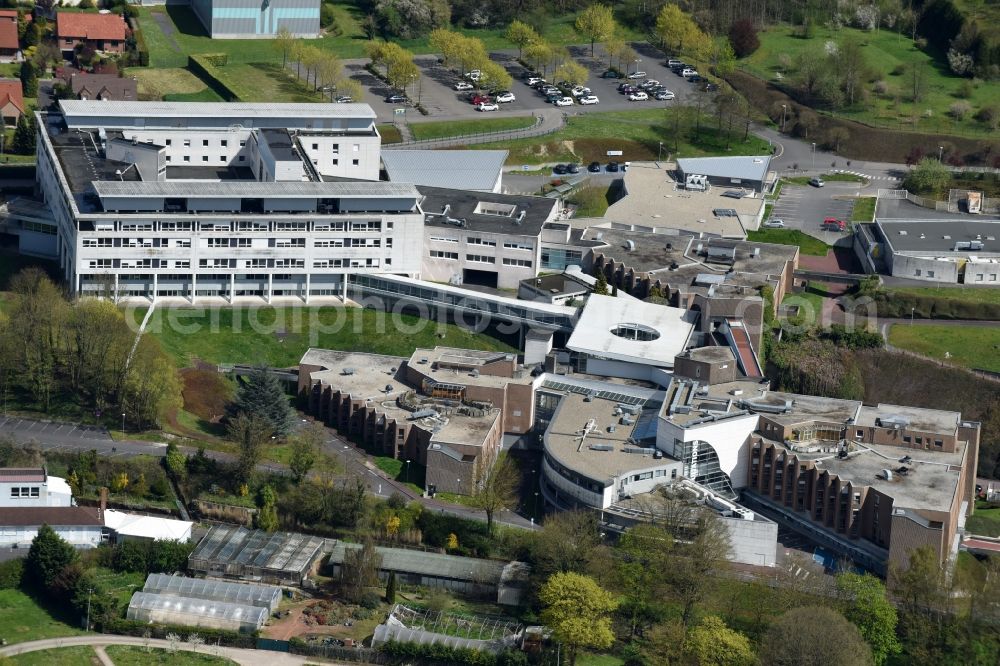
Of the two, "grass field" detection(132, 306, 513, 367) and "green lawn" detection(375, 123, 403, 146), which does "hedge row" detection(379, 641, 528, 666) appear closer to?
"grass field" detection(132, 306, 513, 367)

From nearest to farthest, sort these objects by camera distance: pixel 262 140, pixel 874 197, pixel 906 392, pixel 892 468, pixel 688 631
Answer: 1. pixel 688 631
2. pixel 892 468
3. pixel 906 392
4. pixel 262 140
5. pixel 874 197

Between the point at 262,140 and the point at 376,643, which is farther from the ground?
the point at 262,140

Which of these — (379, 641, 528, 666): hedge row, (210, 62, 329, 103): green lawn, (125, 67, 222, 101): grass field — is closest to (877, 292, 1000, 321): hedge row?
(379, 641, 528, 666): hedge row

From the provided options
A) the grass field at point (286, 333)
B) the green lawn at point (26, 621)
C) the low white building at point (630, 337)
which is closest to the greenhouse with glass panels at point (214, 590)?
the green lawn at point (26, 621)

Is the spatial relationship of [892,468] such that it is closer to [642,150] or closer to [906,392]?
[906,392]

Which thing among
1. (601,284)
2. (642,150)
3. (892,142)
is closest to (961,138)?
(892,142)

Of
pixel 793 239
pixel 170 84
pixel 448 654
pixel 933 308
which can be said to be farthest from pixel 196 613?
pixel 170 84

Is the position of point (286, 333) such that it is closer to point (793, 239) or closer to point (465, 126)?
point (465, 126)
